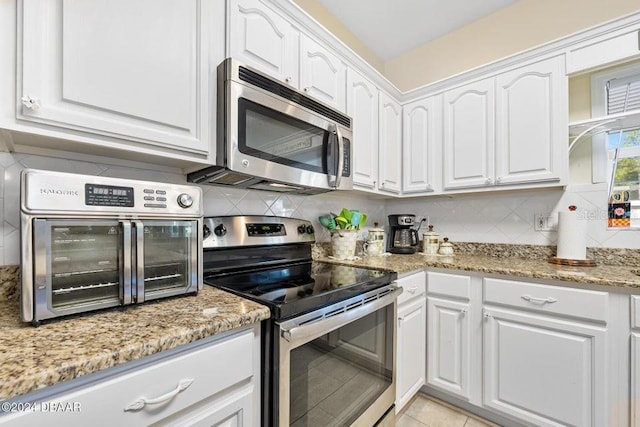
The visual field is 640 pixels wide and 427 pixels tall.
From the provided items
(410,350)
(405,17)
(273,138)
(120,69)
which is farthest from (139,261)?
(405,17)

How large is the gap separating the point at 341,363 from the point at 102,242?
0.92 m

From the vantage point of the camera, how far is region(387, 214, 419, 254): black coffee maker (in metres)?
2.20

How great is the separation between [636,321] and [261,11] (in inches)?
82.7

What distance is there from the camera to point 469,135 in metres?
Result: 1.95

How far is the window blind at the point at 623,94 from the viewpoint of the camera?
1.65m

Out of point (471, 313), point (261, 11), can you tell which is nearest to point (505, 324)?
point (471, 313)

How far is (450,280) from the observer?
1632mm

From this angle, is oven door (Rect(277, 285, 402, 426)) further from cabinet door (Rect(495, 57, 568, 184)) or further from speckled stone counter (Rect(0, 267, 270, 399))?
cabinet door (Rect(495, 57, 568, 184))

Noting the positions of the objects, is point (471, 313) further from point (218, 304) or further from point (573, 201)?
point (218, 304)

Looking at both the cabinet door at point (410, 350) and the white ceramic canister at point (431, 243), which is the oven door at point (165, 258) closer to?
the cabinet door at point (410, 350)

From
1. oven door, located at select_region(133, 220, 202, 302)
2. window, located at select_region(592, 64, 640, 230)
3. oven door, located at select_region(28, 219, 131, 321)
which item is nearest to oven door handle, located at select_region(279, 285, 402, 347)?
oven door, located at select_region(133, 220, 202, 302)

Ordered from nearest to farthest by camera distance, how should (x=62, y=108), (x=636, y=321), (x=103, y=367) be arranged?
1. (x=103, y=367)
2. (x=62, y=108)
3. (x=636, y=321)

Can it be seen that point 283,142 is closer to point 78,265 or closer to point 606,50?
point 78,265

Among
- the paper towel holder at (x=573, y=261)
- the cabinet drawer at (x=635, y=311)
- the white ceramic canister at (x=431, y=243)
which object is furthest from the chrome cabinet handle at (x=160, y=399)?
the paper towel holder at (x=573, y=261)
